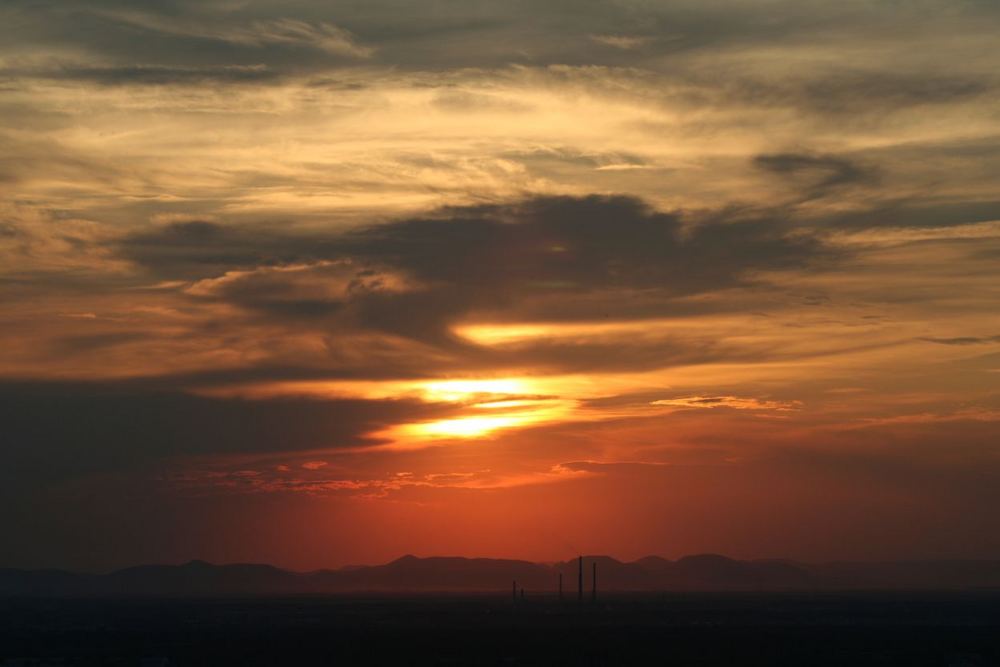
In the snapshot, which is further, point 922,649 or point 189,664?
point 922,649

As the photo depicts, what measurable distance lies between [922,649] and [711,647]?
642 inches

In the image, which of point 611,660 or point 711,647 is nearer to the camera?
point 611,660

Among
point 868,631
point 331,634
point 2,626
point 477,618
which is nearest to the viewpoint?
point 331,634

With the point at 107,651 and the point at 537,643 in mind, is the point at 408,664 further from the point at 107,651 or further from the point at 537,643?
the point at 107,651

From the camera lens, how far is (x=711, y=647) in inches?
3910

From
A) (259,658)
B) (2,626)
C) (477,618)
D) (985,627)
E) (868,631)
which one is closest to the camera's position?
(259,658)

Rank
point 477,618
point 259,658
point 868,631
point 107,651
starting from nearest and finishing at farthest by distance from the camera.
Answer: point 259,658, point 107,651, point 868,631, point 477,618

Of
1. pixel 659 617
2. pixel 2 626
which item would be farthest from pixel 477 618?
pixel 2 626

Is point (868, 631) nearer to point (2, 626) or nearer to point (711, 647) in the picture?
point (711, 647)

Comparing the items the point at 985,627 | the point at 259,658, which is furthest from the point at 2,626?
the point at 985,627

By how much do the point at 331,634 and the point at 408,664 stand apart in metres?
39.8

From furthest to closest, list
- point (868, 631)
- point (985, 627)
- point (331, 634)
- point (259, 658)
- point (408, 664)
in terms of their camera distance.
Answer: point (985, 627), point (868, 631), point (331, 634), point (259, 658), point (408, 664)

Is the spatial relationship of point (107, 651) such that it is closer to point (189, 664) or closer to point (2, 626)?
point (189, 664)

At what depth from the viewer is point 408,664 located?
81500mm
